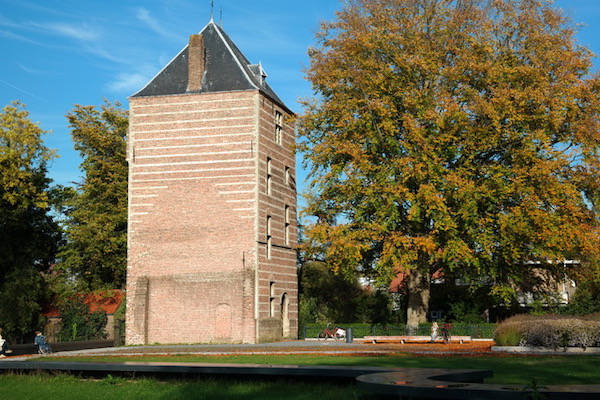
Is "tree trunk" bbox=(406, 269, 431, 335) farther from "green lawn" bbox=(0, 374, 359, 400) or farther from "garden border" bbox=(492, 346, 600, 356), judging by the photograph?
"green lawn" bbox=(0, 374, 359, 400)

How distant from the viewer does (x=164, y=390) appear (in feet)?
42.9

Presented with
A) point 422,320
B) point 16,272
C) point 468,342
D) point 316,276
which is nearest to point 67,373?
point 468,342

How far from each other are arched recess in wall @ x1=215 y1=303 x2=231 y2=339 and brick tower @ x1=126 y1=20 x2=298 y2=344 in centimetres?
5

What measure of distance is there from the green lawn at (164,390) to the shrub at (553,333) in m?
12.5

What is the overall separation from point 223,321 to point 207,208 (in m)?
5.68

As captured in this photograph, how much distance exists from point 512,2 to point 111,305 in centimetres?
2875

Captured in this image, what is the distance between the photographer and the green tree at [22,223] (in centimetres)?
4066

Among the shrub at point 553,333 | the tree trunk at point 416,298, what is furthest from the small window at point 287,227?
the shrub at point 553,333

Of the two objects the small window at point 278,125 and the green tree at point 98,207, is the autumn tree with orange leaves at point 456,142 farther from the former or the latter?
the green tree at point 98,207

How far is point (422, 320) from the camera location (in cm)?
3500

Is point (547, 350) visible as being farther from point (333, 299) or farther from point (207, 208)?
point (333, 299)

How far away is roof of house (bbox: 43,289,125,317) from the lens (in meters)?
44.0

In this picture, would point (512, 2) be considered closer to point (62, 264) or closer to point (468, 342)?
point (468, 342)

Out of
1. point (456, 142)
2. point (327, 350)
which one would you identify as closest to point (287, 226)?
point (456, 142)
